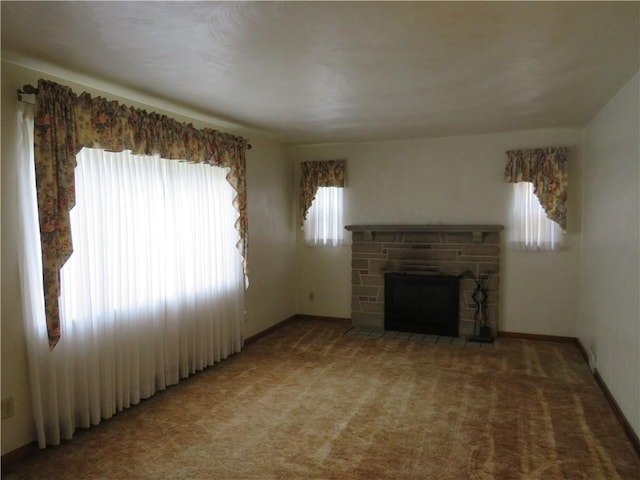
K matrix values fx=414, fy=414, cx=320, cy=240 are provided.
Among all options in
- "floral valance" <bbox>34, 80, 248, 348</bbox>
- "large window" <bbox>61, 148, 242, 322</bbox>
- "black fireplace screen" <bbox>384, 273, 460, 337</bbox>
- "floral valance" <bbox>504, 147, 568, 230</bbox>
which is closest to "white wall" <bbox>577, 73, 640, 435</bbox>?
"floral valance" <bbox>504, 147, 568, 230</bbox>

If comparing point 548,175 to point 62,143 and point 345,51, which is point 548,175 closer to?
point 345,51

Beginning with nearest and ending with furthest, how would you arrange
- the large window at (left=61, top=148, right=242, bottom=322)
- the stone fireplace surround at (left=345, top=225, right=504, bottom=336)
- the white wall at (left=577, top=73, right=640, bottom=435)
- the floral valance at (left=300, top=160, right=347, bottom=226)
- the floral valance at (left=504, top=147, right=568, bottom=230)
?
the white wall at (left=577, top=73, right=640, bottom=435) → the large window at (left=61, top=148, right=242, bottom=322) → the floral valance at (left=504, top=147, right=568, bottom=230) → the stone fireplace surround at (left=345, top=225, right=504, bottom=336) → the floral valance at (left=300, top=160, right=347, bottom=226)

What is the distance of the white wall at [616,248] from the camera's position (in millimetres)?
2695

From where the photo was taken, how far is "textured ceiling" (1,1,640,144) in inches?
71.8

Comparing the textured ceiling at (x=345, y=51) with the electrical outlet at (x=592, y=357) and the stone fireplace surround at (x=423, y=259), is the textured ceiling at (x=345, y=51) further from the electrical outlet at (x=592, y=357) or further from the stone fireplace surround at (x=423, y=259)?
the electrical outlet at (x=592, y=357)

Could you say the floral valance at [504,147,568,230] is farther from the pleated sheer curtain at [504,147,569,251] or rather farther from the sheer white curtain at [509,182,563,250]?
the sheer white curtain at [509,182,563,250]

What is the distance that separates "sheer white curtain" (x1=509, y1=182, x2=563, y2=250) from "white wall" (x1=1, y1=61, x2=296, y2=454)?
2.85 meters

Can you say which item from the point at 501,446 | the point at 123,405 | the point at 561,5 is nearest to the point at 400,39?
the point at 561,5

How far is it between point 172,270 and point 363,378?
194cm

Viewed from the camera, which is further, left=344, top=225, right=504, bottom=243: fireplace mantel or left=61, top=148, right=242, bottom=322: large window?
left=344, top=225, right=504, bottom=243: fireplace mantel

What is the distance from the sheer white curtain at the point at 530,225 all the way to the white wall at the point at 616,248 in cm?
42

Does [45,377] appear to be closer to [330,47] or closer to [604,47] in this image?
[330,47]

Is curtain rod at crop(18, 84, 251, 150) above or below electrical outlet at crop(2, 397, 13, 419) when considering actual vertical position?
above

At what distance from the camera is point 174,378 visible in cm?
359
